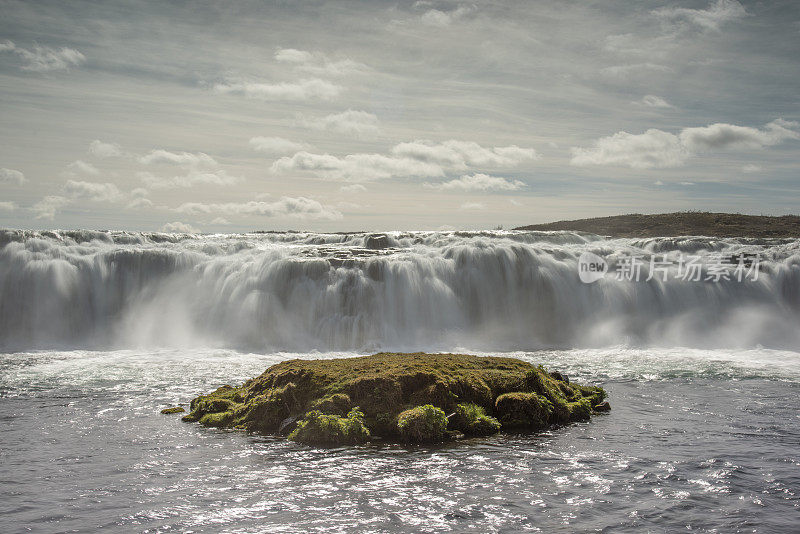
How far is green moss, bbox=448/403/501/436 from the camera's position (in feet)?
41.8

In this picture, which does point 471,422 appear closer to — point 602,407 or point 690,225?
point 602,407

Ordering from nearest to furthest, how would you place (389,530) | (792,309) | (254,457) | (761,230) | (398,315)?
(389,530), (254,457), (398,315), (792,309), (761,230)

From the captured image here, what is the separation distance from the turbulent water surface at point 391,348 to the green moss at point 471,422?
405 mm

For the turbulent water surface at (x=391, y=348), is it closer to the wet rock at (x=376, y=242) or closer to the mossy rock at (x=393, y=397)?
the wet rock at (x=376, y=242)

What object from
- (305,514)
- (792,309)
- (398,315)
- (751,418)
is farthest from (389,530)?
(792,309)

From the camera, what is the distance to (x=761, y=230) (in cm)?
5438

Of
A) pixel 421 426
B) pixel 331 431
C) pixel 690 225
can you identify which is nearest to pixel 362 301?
pixel 331 431

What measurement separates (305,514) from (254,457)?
120 inches

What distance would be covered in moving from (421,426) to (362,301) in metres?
17.1

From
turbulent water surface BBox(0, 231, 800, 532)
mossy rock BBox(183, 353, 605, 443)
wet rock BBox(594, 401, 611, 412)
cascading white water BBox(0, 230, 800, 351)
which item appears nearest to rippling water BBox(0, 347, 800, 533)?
turbulent water surface BBox(0, 231, 800, 532)

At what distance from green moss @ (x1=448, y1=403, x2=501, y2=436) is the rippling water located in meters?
0.30

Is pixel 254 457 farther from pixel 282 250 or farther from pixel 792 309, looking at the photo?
pixel 792 309

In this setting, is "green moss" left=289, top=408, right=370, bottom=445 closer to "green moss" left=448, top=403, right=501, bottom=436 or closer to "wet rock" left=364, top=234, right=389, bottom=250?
"green moss" left=448, top=403, right=501, bottom=436

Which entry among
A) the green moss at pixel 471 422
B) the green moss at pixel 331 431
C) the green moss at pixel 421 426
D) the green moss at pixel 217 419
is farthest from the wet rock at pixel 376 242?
the green moss at pixel 421 426
